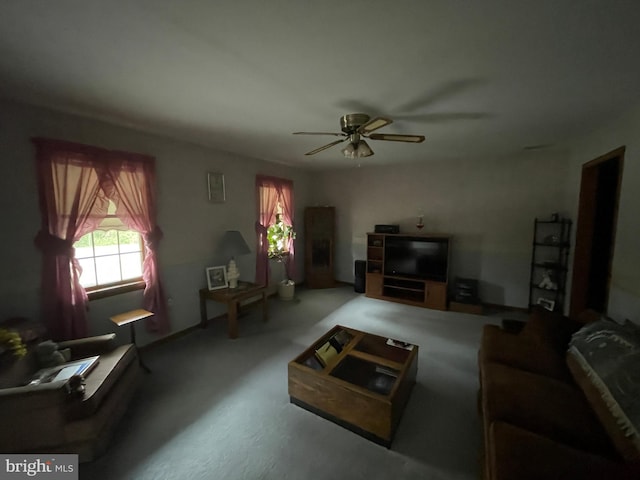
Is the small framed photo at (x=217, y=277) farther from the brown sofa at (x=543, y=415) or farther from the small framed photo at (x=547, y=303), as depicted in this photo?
the small framed photo at (x=547, y=303)

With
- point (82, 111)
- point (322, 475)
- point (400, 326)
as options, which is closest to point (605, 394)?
point (322, 475)

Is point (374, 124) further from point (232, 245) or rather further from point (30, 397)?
point (30, 397)

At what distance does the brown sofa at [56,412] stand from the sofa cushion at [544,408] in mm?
2365

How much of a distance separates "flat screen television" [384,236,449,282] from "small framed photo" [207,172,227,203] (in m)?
2.82

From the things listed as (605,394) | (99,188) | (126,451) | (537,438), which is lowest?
(126,451)

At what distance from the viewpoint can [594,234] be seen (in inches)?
117

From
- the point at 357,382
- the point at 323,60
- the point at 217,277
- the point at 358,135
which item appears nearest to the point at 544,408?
the point at 357,382

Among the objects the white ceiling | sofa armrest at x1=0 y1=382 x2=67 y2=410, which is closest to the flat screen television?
the white ceiling

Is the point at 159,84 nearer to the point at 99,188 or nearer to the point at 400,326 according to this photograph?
the point at 99,188

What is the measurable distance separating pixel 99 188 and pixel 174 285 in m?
1.30

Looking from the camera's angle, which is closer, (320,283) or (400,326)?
(400,326)

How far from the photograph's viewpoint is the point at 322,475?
1.49m

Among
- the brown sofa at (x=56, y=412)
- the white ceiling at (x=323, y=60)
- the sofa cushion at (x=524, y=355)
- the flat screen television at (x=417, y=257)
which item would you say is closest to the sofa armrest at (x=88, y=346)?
the brown sofa at (x=56, y=412)

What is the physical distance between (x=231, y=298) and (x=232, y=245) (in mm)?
752
